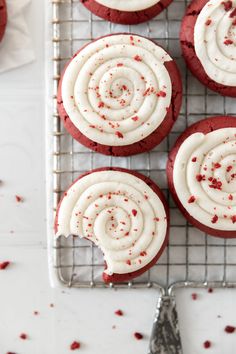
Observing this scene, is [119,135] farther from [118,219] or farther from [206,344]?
[206,344]

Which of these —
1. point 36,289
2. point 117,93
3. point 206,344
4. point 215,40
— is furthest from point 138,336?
point 215,40

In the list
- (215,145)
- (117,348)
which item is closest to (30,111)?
(215,145)

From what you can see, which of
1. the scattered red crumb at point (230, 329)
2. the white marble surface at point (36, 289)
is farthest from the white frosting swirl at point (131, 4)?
the scattered red crumb at point (230, 329)

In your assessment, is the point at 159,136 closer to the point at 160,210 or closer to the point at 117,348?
the point at 160,210

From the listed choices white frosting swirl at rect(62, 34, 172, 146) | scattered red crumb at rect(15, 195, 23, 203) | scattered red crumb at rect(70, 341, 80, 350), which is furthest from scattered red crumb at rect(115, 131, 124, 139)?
scattered red crumb at rect(70, 341, 80, 350)

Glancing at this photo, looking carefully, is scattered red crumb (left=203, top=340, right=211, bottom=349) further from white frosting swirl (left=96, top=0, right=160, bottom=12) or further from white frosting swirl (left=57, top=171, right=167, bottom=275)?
white frosting swirl (left=96, top=0, right=160, bottom=12)
